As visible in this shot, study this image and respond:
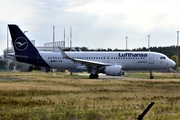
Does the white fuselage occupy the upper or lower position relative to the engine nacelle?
upper

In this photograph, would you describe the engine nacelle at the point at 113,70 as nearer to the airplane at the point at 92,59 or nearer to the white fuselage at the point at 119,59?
the airplane at the point at 92,59

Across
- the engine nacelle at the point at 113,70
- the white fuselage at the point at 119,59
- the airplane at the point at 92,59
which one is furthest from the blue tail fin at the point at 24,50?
the engine nacelle at the point at 113,70

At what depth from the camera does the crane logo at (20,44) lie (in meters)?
48.7

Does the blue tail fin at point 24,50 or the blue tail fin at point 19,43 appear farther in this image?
the blue tail fin at point 19,43

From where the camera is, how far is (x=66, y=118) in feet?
44.4

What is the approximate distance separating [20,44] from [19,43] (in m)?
0.20

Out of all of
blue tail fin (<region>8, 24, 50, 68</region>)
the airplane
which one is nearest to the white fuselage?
the airplane

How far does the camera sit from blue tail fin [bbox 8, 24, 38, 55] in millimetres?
48625

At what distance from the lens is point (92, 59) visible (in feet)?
158

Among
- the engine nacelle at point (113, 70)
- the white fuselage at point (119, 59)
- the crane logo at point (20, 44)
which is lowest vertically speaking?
the engine nacelle at point (113, 70)

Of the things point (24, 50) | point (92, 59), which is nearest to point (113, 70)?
point (92, 59)

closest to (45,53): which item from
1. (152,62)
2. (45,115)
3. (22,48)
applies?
(22,48)

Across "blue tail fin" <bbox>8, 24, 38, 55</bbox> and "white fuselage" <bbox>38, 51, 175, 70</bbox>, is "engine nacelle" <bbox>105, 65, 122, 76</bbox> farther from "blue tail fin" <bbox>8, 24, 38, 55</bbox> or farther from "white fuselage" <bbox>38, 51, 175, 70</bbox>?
"blue tail fin" <bbox>8, 24, 38, 55</bbox>

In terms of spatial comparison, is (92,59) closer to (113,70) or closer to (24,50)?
(113,70)
